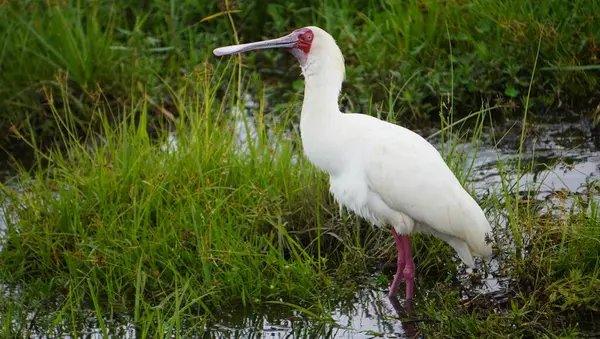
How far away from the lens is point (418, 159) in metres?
5.41

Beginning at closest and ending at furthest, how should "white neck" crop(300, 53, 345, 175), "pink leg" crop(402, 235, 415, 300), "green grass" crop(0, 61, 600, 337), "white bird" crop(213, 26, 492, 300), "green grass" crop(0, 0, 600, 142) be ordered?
"green grass" crop(0, 61, 600, 337), "white bird" crop(213, 26, 492, 300), "white neck" crop(300, 53, 345, 175), "pink leg" crop(402, 235, 415, 300), "green grass" crop(0, 0, 600, 142)

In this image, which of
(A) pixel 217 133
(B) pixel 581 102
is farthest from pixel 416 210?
(B) pixel 581 102

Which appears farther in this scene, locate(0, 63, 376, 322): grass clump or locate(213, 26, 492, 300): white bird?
locate(0, 63, 376, 322): grass clump

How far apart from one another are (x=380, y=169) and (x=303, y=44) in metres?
0.74

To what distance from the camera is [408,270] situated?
220 inches

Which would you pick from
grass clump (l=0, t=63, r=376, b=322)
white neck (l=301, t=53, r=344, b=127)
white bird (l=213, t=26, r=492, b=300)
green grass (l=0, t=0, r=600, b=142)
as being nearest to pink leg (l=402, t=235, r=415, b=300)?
white bird (l=213, t=26, r=492, b=300)

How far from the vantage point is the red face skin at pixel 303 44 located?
5.51 metres

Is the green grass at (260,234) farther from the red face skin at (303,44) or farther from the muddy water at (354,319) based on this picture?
the red face skin at (303,44)

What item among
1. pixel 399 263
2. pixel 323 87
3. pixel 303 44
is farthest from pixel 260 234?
pixel 303 44

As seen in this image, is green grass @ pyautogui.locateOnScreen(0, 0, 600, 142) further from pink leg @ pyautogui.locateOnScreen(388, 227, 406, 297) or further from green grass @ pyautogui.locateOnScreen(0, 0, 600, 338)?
pink leg @ pyautogui.locateOnScreen(388, 227, 406, 297)

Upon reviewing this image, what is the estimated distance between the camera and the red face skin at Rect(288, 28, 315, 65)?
18.1 feet

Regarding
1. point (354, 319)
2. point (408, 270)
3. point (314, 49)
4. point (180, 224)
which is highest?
point (314, 49)

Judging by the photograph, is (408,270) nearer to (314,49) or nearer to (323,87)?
(323,87)

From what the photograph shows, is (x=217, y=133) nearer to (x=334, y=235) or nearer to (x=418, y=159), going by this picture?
(x=334, y=235)
